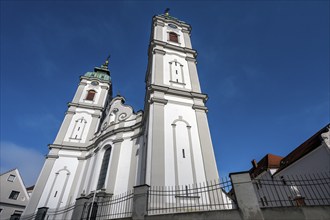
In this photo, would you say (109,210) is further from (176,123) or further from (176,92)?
(176,92)

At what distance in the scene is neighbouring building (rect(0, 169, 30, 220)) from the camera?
23516mm

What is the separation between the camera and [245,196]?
5.97 m

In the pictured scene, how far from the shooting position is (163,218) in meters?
6.16

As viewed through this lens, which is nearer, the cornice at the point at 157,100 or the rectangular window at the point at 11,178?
the cornice at the point at 157,100

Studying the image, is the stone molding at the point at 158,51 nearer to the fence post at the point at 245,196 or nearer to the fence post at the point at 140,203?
the fence post at the point at 140,203

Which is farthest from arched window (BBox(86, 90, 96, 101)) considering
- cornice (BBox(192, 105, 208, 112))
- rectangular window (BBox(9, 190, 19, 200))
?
cornice (BBox(192, 105, 208, 112))

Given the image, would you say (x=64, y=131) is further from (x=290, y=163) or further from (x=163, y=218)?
(x=290, y=163)

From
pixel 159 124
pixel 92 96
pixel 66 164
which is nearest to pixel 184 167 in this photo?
pixel 159 124

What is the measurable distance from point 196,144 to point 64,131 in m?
16.5

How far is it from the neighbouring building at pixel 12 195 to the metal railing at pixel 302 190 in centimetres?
2810

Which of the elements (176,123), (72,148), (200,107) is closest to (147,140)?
(176,123)

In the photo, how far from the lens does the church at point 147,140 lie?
10836 mm

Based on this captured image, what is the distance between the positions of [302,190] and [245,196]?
52.4ft

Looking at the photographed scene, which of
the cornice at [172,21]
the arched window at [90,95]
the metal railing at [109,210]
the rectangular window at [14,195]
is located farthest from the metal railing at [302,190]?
the rectangular window at [14,195]
